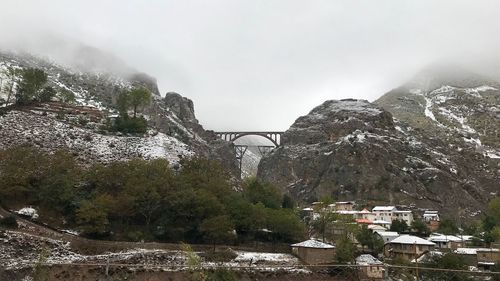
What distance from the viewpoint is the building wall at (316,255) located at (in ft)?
161

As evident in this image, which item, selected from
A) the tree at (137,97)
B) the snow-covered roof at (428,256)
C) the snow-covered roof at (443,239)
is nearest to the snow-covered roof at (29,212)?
the tree at (137,97)

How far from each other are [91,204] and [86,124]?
1243 inches

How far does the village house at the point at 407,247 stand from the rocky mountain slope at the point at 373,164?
42.5m

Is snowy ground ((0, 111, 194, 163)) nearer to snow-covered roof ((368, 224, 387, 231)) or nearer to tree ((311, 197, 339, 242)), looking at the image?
tree ((311, 197, 339, 242))

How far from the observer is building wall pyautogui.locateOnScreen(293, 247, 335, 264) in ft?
161

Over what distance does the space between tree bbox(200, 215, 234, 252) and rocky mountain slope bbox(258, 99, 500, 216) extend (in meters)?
64.4

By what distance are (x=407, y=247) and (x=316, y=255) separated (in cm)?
1762

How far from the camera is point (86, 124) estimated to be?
7331cm

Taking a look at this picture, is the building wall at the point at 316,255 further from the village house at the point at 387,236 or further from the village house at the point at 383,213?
the village house at the point at 383,213

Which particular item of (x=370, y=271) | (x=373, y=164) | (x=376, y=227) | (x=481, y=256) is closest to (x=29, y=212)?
(x=370, y=271)

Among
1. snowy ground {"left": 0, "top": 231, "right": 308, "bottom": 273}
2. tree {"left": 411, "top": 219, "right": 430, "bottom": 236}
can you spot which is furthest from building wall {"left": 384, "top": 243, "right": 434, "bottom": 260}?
snowy ground {"left": 0, "top": 231, "right": 308, "bottom": 273}

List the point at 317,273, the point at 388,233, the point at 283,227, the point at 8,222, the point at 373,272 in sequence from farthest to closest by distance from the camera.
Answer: the point at 388,233 → the point at 283,227 → the point at 373,272 → the point at 317,273 → the point at 8,222

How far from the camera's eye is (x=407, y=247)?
60719mm

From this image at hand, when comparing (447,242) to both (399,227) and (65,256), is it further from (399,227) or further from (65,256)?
(65,256)
